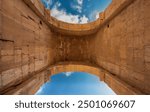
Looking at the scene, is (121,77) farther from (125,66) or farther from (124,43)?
(124,43)

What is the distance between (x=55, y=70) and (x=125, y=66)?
4031mm

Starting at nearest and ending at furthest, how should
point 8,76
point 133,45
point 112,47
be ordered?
point 8,76 < point 133,45 < point 112,47

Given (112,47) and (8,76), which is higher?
(112,47)

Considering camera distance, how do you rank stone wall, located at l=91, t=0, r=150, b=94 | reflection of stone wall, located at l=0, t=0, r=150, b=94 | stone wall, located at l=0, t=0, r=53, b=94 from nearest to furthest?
stone wall, located at l=0, t=0, r=53, b=94 < reflection of stone wall, located at l=0, t=0, r=150, b=94 < stone wall, located at l=91, t=0, r=150, b=94

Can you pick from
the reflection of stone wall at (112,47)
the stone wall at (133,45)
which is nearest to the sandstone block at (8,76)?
the reflection of stone wall at (112,47)

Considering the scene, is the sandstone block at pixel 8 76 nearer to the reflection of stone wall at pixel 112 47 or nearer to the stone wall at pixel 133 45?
the reflection of stone wall at pixel 112 47

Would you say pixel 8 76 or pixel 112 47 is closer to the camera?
pixel 8 76

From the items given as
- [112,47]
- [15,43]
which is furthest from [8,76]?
[112,47]

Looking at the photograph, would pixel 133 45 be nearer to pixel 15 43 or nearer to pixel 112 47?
pixel 112 47

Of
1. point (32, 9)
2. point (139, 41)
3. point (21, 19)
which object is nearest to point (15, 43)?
point (21, 19)

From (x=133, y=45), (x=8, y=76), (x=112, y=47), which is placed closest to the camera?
(x=8, y=76)

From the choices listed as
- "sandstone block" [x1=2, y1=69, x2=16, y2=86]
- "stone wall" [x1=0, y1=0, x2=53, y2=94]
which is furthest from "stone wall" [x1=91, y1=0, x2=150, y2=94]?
"sandstone block" [x1=2, y1=69, x2=16, y2=86]

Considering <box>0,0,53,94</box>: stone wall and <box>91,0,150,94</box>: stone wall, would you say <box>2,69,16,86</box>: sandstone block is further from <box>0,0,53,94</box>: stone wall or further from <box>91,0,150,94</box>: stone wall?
<box>91,0,150,94</box>: stone wall

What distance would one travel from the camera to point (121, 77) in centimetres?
412
